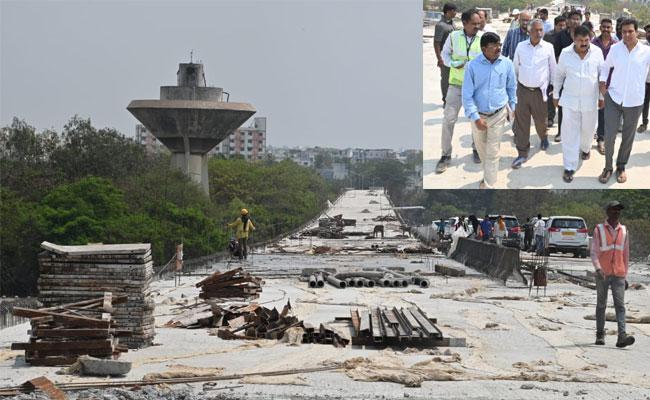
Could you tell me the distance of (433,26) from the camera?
28172mm

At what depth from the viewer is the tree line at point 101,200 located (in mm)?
42625

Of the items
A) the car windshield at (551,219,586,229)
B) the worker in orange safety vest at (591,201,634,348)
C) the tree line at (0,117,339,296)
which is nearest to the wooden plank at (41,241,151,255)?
the worker in orange safety vest at (591,201,634,348)

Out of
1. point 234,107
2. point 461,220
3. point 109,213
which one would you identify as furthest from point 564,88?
point 234,107

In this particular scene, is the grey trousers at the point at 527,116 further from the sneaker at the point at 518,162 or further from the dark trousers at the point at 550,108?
the dark trousers at the point at 550,108

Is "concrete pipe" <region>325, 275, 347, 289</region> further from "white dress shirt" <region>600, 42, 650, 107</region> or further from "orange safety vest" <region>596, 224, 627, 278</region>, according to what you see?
"orange safety vest" <region>596, 224, 627, 278</region>

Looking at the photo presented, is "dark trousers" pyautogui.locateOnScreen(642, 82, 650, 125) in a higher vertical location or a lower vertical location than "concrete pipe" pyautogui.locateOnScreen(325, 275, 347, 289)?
higher

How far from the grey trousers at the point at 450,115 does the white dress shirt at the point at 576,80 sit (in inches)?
82.0

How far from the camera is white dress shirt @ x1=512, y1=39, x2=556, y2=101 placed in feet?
82.3

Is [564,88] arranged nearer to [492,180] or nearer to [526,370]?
[492,180]

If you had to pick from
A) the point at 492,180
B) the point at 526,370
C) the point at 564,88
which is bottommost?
the point at 526,370

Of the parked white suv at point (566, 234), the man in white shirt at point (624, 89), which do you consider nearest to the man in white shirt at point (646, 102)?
the man in white shirt at point (624, 89)

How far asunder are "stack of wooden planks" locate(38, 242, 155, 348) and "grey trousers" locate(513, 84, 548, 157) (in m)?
11.4

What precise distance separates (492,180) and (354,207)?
116991 mm

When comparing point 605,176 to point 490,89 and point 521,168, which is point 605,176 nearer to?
point 521,168
